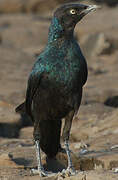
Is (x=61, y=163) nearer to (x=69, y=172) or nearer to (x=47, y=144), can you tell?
(x=47, y=144)

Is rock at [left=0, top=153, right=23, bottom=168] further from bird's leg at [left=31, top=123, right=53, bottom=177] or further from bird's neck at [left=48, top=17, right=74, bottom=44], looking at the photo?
bird's neck at [left=48, top=17, right=74, bottom=44]

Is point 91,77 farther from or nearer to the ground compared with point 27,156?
farther from the ground

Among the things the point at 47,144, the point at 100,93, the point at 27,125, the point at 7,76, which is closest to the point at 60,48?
the point at 47,144

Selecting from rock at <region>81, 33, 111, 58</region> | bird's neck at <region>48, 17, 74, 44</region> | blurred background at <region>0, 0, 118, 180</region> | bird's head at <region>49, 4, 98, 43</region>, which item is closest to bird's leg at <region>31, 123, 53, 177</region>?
blurred background at <region>0, 0, 118, 180</region>

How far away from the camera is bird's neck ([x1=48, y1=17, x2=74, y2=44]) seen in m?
7.10

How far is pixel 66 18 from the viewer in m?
7.15

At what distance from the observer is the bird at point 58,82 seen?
22.5 ft

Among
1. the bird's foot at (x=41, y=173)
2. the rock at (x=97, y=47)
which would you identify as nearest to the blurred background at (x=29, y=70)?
the rock at (x=97, y=47)

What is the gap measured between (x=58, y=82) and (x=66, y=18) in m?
0.80

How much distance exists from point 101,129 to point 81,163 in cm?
239

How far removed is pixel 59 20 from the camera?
23.5ft

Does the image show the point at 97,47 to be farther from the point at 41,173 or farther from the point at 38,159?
the point at 41,173

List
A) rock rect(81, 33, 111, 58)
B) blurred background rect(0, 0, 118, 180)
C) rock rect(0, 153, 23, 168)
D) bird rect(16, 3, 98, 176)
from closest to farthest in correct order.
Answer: bird rect(16, 3, 98, 176)
rock rect(0, 153, 23, 168)
blurred background rect(0, 0, 118, 180)
rock rect(81, 33, 111, 58)

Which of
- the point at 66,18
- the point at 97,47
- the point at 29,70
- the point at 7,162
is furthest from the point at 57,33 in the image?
the point at 97,47
